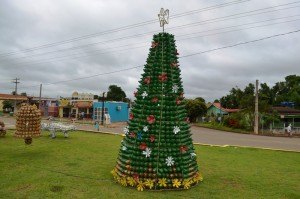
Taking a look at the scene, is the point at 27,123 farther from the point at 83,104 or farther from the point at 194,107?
the point at 83,104

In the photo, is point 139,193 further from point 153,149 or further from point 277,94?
point 277,94

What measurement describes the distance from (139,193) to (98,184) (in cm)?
135

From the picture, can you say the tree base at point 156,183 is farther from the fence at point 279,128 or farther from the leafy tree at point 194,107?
the leafy tree at point 194,107

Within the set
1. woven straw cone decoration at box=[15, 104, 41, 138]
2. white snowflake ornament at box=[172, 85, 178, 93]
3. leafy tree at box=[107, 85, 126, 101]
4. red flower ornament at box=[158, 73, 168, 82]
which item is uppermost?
leafy tree at box=[107, 85, 126, 101]

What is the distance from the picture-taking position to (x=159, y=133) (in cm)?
877

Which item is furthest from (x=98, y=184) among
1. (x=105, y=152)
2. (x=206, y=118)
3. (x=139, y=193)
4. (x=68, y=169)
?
(x=206, y=118)

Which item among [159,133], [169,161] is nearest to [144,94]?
[159,133]

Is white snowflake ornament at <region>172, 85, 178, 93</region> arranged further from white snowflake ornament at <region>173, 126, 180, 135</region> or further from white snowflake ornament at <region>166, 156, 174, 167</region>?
white snowflake ornament at <region>166, 156, 174, 167</region>

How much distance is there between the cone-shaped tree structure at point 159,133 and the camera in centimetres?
855

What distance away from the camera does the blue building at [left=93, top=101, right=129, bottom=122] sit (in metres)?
48.3

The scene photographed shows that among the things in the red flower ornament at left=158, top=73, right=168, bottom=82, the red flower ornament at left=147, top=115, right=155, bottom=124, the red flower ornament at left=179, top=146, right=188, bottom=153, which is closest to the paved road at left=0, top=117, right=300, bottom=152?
the red flower ornament at left=179, top=146, right=188, bottom=153

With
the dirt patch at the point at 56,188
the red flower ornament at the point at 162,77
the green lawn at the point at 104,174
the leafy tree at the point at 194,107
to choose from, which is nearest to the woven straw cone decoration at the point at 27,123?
the green lawn at the point at 104,174

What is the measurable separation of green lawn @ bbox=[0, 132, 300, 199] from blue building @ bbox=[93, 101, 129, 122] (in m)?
32.5

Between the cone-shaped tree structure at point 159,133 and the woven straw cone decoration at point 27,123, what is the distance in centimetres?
496
